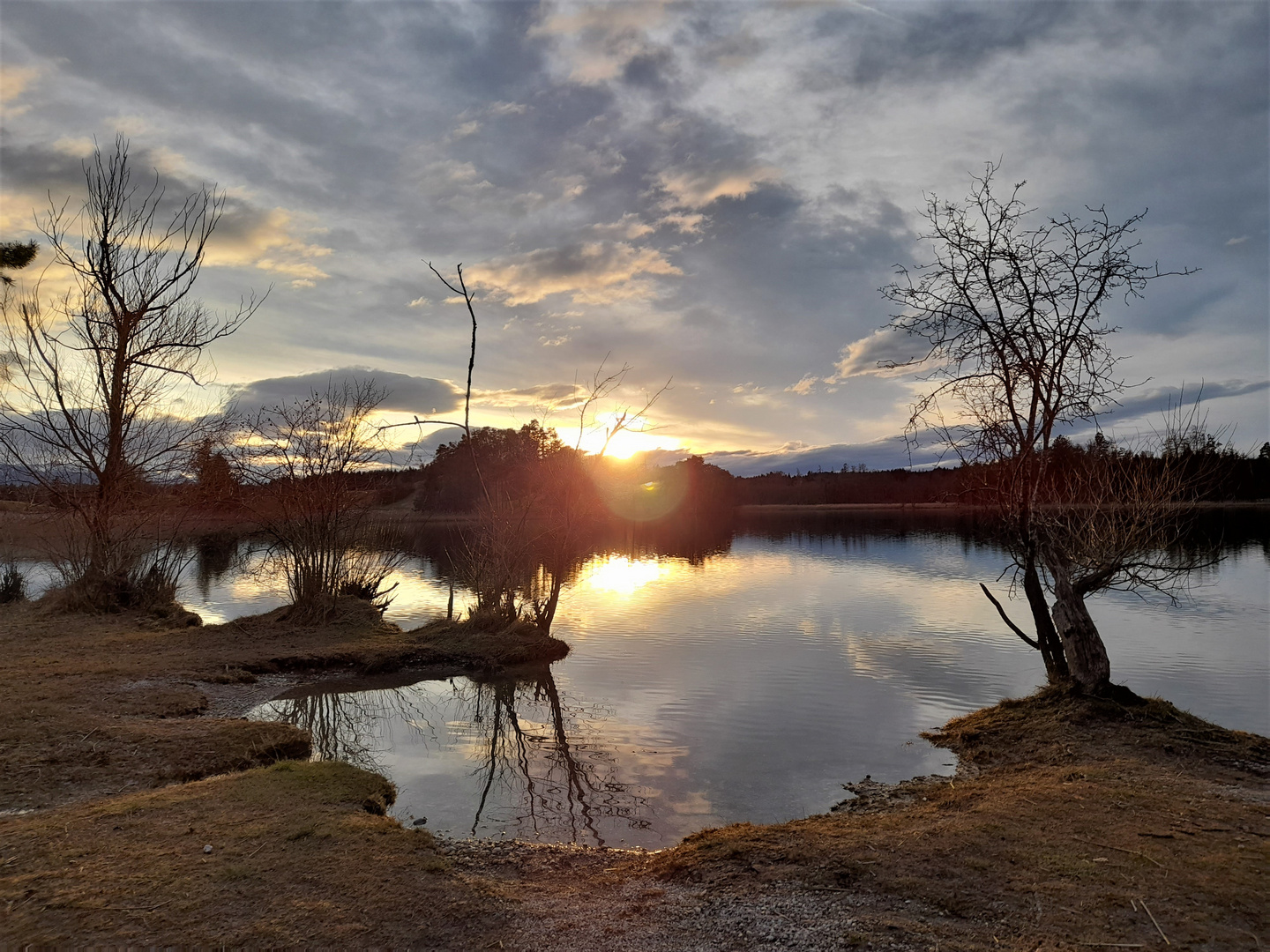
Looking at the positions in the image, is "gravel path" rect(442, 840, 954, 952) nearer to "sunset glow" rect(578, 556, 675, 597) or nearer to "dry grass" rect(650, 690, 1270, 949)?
"dry grass" rect(650, 690, 1270, 949)

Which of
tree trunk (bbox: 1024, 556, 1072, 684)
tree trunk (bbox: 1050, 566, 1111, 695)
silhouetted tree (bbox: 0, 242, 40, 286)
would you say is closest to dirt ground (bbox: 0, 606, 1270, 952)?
tree trunk (bbox: 1050, 566, 1111, 695)

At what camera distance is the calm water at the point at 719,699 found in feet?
25.0

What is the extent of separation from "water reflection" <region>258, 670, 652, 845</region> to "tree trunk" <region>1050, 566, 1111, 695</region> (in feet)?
18.0

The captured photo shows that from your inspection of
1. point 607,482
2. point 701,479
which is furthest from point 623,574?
point 701,479

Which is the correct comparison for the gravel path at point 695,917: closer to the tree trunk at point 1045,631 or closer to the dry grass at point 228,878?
the dry grass at point 228,878

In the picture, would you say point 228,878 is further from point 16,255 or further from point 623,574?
point 623,574

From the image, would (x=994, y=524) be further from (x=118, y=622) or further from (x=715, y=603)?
(x=118, y=622)

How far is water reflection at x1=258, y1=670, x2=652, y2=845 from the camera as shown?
7.11m

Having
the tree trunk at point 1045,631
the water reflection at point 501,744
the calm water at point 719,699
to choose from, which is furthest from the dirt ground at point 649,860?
the tree trunk at point 1045,631

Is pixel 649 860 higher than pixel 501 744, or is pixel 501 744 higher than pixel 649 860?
pixel 649 860

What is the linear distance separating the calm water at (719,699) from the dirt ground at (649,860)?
1.14 metres

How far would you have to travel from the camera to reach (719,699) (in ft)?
38.4

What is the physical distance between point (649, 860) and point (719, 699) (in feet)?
20.4

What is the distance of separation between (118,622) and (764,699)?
1270 cm
